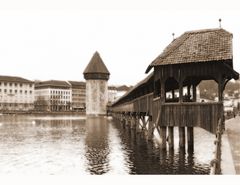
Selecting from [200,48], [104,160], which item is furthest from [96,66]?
[200,48]

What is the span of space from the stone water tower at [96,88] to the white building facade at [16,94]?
137 ft

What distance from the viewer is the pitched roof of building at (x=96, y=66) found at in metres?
82.5

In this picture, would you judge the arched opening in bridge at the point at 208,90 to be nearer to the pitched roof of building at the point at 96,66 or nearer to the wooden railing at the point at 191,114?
the pitched roof of building at the point at 96,66

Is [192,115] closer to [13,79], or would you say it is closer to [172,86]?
[172,86]

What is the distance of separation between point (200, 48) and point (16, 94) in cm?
11552

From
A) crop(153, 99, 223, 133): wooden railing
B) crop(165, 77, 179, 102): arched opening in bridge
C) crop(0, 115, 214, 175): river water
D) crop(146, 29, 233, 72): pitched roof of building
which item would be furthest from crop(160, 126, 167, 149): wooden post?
crop(165, 77, 179, 102): arched opening in bridge

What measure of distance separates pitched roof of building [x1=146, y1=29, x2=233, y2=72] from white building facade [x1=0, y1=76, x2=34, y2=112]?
103343mm

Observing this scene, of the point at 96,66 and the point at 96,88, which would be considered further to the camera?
the point at 96,66

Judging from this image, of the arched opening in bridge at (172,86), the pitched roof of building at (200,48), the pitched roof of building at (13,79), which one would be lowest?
the arched opening in bridge at (172,86)

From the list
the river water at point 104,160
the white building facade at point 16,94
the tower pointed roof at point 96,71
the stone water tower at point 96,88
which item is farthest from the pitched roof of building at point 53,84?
the river water at point 104,160

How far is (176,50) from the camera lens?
53.9 feet

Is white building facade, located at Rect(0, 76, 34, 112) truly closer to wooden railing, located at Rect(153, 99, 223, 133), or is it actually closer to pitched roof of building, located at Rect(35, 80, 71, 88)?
pitched roof of building, located at Rect(35, 80, 71, 88)

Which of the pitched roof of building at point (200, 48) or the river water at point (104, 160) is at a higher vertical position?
the pitched roof of building at point (200, 48)

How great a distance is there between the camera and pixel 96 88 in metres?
80.5
